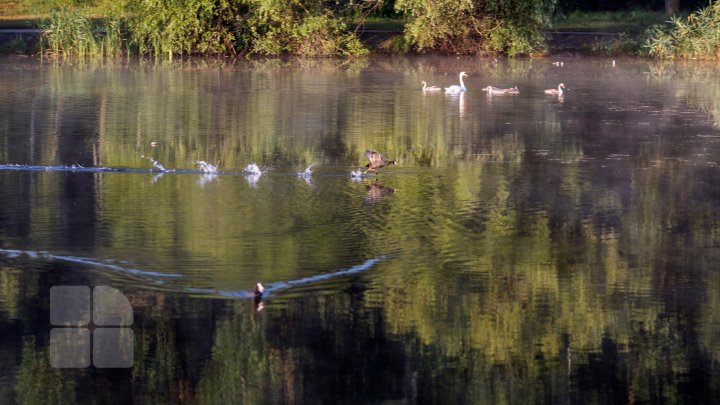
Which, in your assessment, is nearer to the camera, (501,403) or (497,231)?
(501,403)

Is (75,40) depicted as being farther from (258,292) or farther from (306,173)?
(258,292)

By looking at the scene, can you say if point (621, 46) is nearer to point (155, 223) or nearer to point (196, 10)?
point (196, 10)

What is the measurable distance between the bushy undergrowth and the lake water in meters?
11.8

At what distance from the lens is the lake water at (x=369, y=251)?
768cm

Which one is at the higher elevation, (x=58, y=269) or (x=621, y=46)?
(x=621, y=46)

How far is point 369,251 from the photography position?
10523mm

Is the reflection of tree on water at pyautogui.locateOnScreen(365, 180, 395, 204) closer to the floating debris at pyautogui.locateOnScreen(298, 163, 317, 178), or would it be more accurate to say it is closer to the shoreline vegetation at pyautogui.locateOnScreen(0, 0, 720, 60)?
the floating debris at pyautogui.locateOnScreen(298, 163, 317, 178)

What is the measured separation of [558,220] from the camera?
12.0 meters

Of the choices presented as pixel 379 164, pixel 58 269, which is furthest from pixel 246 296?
pixel 379 164

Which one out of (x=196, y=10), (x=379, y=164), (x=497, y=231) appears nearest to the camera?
(x=497, y=231)

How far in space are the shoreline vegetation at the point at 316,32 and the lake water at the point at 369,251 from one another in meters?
11.5

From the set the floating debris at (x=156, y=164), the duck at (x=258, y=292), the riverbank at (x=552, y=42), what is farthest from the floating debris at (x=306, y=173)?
the riverbank at (x=552, y=42)

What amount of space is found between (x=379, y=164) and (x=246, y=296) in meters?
5.51

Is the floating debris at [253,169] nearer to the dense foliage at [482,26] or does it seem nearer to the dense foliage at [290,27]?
the dense foliage at [290,27]
